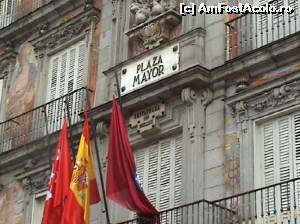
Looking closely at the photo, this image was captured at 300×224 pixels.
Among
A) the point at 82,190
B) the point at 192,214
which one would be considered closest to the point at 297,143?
the point at 192,214

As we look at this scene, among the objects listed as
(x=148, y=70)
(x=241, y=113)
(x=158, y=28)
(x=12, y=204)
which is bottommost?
(x=12, y=204)

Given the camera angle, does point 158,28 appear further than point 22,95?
No

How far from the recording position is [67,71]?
66.0 feet

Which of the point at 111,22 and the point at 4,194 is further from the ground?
the point at 111,22

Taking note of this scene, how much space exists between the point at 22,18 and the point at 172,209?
26.6 feet

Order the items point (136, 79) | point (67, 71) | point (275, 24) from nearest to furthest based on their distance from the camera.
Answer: point (275, 24)
point (136, 79)
point (67, 71)

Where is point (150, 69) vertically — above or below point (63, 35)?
below

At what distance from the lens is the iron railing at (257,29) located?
1579cm

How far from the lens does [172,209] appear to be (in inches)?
606

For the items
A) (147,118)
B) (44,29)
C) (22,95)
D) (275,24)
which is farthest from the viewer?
(22,95)

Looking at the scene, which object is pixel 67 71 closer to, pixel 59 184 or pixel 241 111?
pixel 59 184

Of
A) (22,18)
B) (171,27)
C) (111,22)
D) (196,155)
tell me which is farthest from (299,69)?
(22,18)

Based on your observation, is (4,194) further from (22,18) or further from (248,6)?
(248,6)

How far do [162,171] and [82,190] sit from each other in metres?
1.74
